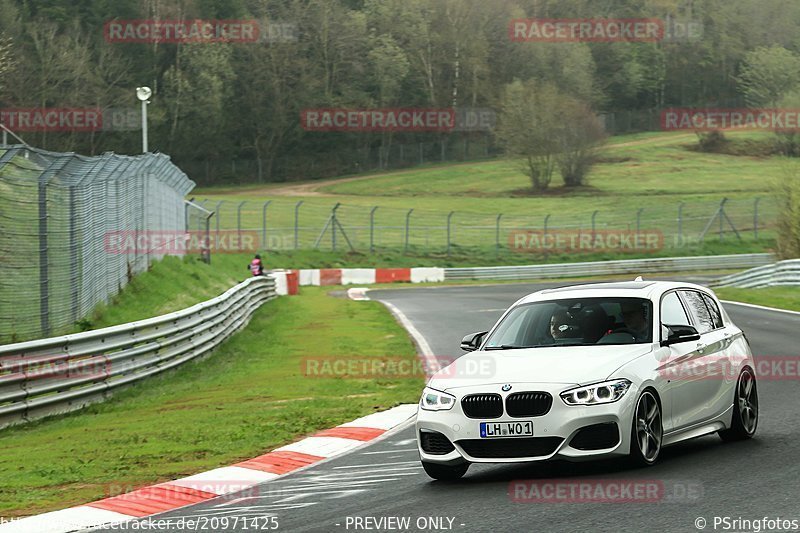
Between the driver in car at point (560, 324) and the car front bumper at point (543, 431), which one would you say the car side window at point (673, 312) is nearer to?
the driver in car at point (560, 324)

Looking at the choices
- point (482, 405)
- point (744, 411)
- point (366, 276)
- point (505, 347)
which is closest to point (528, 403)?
point (482, 405)

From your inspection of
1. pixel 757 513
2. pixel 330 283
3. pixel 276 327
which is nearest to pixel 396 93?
pixel 330 283

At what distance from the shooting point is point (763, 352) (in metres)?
18.4

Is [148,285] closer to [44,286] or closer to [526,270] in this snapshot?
[44,286]

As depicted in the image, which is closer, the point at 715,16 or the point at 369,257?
the point at 369,257

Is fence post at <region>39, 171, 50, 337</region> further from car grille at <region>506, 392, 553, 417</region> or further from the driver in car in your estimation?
car grille at <region>506, 392, 553, 417</region>

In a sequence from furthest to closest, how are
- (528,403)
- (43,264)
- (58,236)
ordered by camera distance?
(58,236)
(43,264)
(528,403)

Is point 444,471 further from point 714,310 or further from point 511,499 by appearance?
point 714,310

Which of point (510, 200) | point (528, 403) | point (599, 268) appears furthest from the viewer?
point (510, 200)

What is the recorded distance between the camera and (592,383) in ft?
28.2

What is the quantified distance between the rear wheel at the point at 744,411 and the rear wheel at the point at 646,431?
4.95 ft

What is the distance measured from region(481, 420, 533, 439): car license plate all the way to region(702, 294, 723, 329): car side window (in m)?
3.15

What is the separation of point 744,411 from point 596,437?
8.42 feet

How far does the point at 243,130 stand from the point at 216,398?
84.7 m
